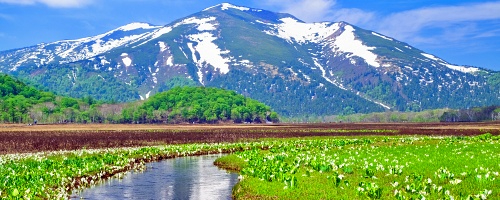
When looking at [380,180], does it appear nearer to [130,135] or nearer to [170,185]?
[170,185]

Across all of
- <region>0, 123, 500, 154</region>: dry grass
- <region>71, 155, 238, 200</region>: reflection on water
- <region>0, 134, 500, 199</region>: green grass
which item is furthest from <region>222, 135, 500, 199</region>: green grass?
<region>0, 123, 500, 154</region>: dry grass

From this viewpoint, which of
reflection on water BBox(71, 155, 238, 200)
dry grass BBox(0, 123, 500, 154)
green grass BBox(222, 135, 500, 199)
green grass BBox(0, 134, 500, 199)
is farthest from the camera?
dry grass BBox(0, 123, 500, 154)

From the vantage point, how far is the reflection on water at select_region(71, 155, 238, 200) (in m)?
32.2

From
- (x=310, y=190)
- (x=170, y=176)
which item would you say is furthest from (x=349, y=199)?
(x=170, y=176)

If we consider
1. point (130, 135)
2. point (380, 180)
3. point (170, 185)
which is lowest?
point (170, 185)

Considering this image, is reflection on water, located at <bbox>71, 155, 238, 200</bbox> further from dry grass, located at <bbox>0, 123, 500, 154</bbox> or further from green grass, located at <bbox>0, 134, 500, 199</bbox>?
dry grass, located at <bbox>0, 123, 500, 154</bbox>

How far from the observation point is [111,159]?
49.0 meters

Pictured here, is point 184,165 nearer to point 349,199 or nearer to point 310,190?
point 310,190

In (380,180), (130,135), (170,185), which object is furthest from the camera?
(130,135)

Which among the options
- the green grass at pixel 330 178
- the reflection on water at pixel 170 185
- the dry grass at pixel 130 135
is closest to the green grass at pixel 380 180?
the green grass at pixel 330 178

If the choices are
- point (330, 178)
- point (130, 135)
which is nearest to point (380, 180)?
point (330, 178)

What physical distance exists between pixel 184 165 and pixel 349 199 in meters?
29.1

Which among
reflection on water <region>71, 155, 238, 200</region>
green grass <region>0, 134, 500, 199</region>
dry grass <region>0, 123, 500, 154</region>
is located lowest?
reflection on water <region>71, 155, 238, 200</region>

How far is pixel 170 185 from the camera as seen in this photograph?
3684cm
